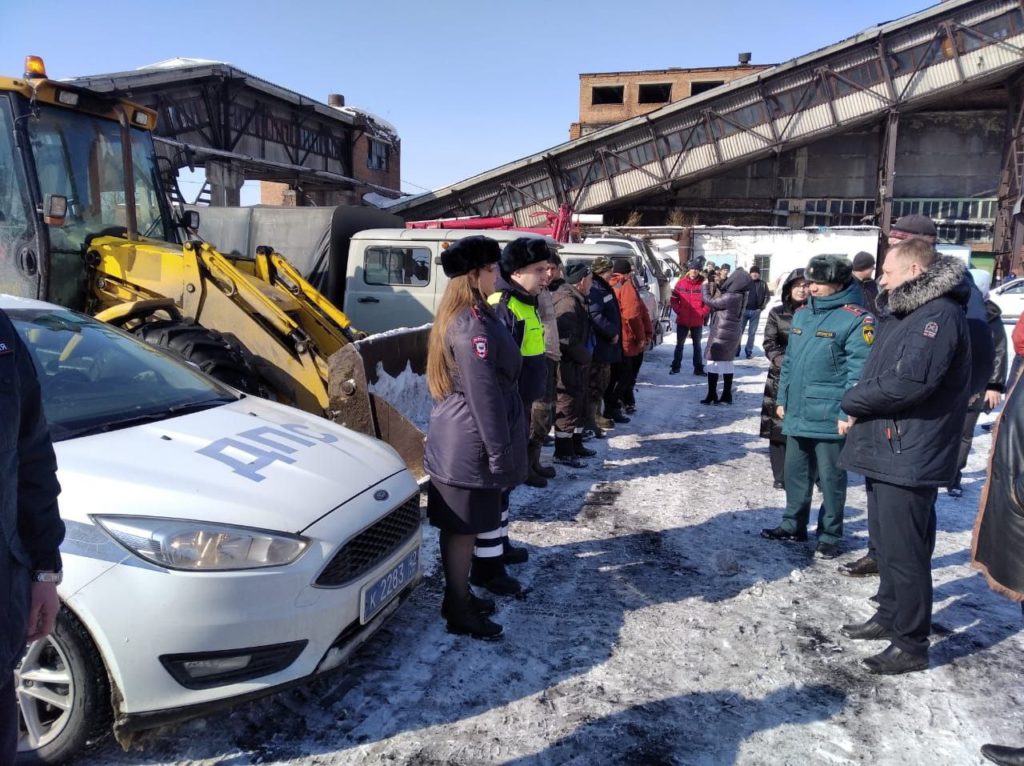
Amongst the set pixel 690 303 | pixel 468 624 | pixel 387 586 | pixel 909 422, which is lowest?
pixel 468 624

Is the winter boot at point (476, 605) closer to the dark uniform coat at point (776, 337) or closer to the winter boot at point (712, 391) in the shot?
the dark uniform coat at point (776, 337)

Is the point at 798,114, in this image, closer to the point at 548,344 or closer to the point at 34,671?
the point at 548,344

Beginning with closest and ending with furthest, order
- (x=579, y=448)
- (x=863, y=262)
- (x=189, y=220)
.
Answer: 1. (x=863, y=262)
2. (x=579, y=448)
3. (x=189, y=220)

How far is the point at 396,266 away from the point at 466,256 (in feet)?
18.5

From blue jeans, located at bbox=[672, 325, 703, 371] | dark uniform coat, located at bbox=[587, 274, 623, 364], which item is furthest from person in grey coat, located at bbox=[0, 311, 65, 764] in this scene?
blue jeans, located at bbox=[672, 325, 703, 371]

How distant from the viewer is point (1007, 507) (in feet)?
A: 8.63

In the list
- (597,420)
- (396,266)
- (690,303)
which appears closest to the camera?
(597,420)

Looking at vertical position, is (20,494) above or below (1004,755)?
above

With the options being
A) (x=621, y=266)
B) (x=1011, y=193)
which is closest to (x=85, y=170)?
(x=621, y=266)

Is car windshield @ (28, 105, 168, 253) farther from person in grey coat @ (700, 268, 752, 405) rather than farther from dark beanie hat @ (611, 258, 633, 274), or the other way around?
person in grey coat @ (700, 268, 752, 405)

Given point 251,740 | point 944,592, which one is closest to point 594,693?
point 251,740

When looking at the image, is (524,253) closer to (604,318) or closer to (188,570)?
(188,570)

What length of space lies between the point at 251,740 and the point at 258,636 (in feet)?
1.77

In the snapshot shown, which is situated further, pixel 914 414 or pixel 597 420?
pixel 597 420
